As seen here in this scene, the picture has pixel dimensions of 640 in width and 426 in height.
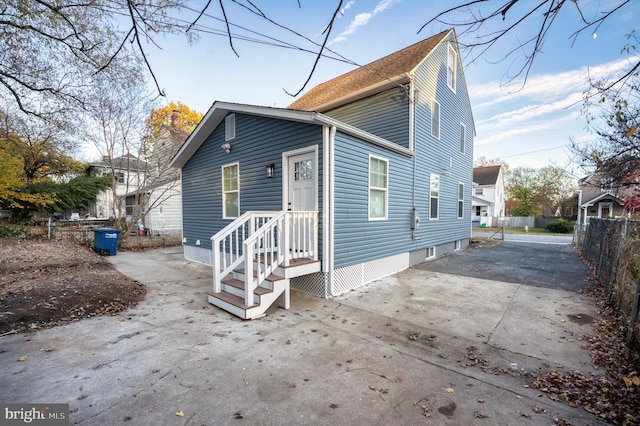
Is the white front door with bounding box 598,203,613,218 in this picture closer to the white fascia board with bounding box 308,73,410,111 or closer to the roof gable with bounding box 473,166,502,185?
the roof gable with bounding box 473,166,502,185

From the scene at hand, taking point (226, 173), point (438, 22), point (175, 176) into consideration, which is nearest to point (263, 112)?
point (226, 173)

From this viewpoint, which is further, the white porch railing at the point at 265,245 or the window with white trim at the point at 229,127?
the window with white trim at the point at 229,127

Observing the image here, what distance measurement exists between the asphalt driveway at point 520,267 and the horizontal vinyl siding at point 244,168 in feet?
17.1

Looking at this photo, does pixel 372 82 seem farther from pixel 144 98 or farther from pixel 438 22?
pixel 144 98

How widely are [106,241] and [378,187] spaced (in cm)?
1035

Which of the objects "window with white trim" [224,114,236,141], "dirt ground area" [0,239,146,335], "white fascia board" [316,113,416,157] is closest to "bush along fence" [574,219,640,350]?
"white fascia board" [316,113,416,157]

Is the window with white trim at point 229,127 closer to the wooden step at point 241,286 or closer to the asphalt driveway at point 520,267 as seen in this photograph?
the wooden step at point 241,286

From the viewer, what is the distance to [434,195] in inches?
381

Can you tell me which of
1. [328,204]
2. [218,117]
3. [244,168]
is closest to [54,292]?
[244,168]

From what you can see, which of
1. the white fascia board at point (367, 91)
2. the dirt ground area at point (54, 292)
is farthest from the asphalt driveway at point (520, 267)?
the dirt ground area at point (54, 292)

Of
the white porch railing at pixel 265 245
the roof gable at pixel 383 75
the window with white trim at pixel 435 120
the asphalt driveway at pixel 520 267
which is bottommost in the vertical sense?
the asphalt driveway at pixel 520 267

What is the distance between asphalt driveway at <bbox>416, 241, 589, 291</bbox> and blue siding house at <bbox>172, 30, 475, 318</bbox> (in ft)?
2.81

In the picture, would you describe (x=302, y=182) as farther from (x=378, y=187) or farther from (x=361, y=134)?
(x=378, y=187)

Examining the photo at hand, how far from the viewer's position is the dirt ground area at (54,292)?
4.07 m
